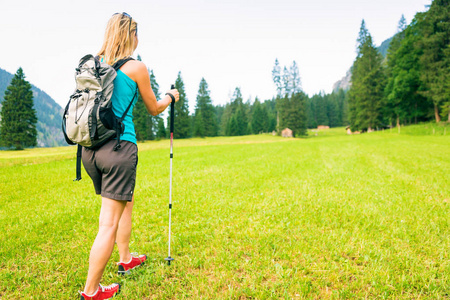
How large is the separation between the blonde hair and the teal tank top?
218mm

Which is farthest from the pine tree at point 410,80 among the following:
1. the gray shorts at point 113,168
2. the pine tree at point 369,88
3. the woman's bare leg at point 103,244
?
the woman's bare leg at point 103,244

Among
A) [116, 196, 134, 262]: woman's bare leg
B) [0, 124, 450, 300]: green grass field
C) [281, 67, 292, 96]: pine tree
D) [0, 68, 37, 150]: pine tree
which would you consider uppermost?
[281, 67, 292, 96]: pine tree

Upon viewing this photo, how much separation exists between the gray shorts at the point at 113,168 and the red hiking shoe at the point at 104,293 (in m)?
1.03

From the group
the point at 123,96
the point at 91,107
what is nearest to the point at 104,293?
the point at 91,107

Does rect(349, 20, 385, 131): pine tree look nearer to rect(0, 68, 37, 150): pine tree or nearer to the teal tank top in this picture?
the teal tank top

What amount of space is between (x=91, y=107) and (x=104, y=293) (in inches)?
76.5

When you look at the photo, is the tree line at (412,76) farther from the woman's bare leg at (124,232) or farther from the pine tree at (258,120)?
the woman's bare leg at (124,232)

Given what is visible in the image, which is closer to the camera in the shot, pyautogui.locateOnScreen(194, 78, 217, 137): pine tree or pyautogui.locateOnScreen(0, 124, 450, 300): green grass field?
pyautogui.locateOnScreen(0, 124, 450, 300): green grass field

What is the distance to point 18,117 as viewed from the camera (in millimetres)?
37125

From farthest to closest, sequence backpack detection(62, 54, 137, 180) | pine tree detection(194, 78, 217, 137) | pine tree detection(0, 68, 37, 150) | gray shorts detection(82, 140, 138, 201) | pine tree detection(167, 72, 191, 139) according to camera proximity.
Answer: pine tree detection(194, 78, 217, 137)
pine tree detection(167, 72, 191, 139)
pine tree detection(0, 68, 37, 150)
gray shorts detection(82, 140, 138, 201)
backpack detection(62, 54, 137, 180)

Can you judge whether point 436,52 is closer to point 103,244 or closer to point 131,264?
point 131,264

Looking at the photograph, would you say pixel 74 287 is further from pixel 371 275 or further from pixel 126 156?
pixel 371 275

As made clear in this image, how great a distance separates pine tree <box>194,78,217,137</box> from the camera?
73688mm

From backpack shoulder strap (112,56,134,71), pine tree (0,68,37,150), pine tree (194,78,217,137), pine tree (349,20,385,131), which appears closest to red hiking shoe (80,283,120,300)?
backpack shoulder strap (112,56,134,71)
